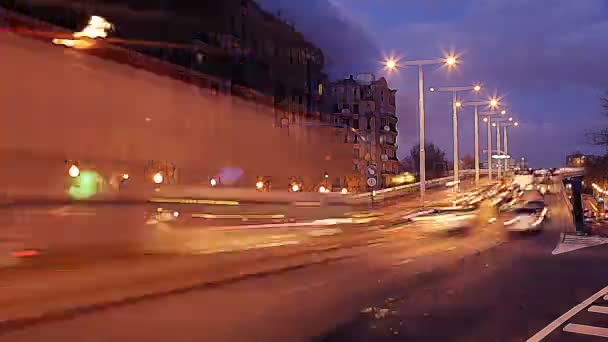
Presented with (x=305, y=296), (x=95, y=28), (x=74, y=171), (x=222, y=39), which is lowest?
(x=305, y=296)

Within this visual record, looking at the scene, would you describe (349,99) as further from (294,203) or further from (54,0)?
(54,0)

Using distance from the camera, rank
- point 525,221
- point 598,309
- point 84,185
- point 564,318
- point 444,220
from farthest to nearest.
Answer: point 444,220 → point 525,221 → point 84,185 → point 598,309 → point 564,318

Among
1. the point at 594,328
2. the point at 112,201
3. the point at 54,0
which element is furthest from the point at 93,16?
the point at 594,328

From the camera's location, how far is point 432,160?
11388 centimetres

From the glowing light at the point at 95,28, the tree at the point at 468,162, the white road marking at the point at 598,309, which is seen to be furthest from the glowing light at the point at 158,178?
the tree at the point at 468,162

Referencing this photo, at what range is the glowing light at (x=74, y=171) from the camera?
16286 mm

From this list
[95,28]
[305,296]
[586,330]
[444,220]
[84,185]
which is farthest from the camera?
[444,220]

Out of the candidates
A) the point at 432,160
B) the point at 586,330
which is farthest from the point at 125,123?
the point at 432,160

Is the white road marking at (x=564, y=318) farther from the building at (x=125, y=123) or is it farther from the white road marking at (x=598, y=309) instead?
the building at (x=125, y=123)

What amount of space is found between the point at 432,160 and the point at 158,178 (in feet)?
314

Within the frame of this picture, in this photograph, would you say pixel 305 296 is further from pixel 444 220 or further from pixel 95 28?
pixel 444 220

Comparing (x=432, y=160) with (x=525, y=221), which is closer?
(x=525, y=221)

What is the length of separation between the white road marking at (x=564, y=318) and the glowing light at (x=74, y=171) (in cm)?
1267

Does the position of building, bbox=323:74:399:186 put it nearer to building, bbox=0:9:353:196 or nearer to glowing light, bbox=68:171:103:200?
building, bbox=0:9:353:196
